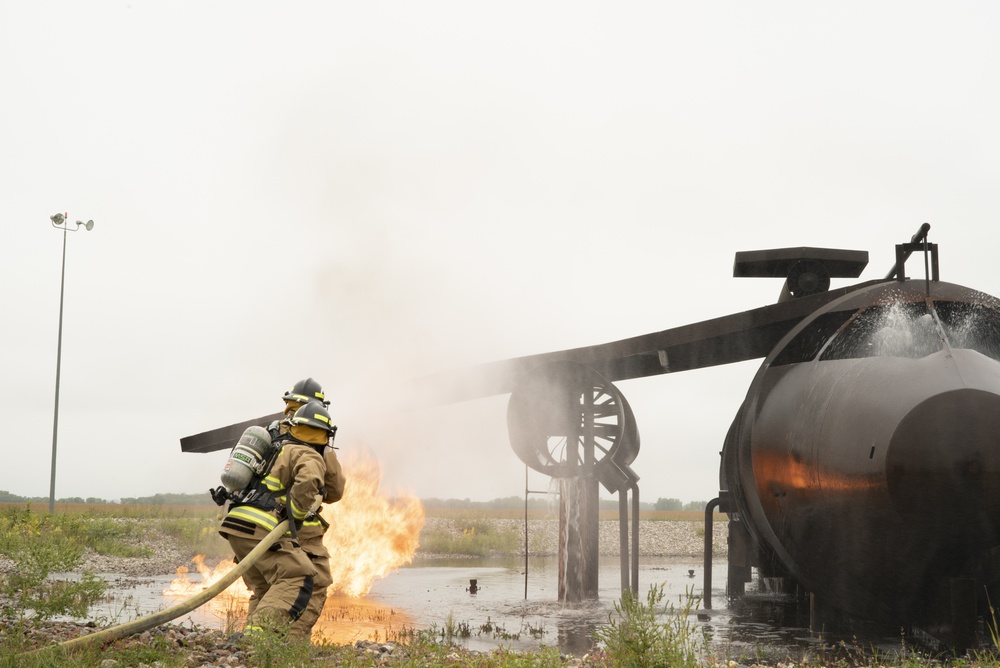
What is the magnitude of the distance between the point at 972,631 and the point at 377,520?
9890mm

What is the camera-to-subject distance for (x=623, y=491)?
1461 centimetres

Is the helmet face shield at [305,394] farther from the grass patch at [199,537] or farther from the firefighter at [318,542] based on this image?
the grass patch at [199,537]

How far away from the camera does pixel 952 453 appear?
7078 millimetres

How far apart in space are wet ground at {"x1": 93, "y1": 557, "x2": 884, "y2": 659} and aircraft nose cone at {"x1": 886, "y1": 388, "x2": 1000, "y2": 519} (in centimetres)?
209

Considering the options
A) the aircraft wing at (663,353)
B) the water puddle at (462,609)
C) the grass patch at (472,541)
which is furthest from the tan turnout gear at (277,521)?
the grass patch at (472,541)

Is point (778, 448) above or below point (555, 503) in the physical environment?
above

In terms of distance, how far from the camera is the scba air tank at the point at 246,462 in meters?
8.19

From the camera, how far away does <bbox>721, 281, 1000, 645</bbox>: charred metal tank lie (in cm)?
712

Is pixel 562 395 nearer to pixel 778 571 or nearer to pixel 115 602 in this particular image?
pixel 778 571

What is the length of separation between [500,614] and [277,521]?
5735mm

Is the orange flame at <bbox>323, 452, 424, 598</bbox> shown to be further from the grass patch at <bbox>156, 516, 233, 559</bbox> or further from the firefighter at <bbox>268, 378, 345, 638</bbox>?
the grass patch at <bbox>156, 516, 233, 559</bbox>

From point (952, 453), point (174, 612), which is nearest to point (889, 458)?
point (952, 453)

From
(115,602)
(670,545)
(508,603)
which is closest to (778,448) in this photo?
(508,603)

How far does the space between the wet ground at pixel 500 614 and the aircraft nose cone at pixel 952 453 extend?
2.09m
